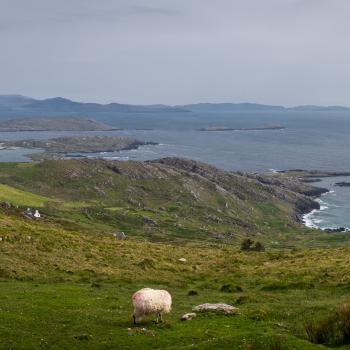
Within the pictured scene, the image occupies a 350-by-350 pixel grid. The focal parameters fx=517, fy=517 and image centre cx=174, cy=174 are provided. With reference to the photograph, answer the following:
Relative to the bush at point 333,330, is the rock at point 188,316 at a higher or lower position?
lower

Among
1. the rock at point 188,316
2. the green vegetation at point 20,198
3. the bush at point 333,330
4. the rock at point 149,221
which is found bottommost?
the rock at point 149,221

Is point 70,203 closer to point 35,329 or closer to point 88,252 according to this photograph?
point 88,252

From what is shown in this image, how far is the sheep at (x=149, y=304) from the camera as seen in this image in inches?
1008

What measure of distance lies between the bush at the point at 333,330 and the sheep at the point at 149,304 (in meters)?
7.21

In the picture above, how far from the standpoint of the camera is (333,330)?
843 inches

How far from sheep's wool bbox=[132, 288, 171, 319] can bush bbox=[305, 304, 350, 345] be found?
720 cm

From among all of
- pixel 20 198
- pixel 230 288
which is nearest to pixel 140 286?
pixel 230 288

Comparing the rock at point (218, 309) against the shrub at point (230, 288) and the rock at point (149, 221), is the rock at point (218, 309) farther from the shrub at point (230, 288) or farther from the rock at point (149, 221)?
the rock at point (149, 221)

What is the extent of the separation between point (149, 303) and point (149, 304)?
2.1 inches

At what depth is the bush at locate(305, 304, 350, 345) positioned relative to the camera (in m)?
20.9

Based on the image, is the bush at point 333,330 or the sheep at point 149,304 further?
the sheep at point 149,304

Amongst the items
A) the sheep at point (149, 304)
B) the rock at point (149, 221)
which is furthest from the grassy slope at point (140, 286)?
the rock at point (149, 221)

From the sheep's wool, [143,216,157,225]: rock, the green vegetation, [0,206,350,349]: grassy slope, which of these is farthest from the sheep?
[143,216,157,225]: rock

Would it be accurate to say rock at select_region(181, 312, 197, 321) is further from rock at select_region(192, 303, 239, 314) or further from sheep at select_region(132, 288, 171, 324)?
sheep at select_region(132, 288, 171, 324)
